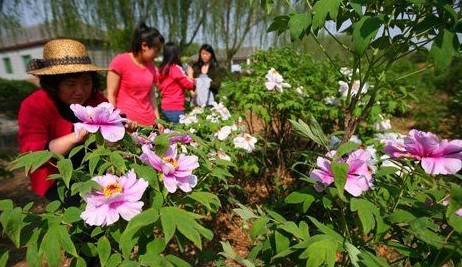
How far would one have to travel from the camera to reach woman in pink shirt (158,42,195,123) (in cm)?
338

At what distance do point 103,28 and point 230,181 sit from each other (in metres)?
8.79

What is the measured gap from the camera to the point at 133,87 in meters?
2.49

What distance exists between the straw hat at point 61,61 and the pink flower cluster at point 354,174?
3.70ft

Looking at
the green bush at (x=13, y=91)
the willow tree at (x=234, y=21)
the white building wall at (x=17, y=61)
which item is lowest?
the white building wall at (x=17, y=61)

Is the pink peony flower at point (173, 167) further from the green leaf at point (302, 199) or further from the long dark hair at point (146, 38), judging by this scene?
the long dark hair at point (146, 38)

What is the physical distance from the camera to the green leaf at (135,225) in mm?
735

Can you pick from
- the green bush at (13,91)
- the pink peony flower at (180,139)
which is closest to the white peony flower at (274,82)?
the pink peony flower at (180,139)

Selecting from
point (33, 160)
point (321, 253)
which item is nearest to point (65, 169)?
point (33, 160)

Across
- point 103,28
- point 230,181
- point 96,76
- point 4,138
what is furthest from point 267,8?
point 103,28

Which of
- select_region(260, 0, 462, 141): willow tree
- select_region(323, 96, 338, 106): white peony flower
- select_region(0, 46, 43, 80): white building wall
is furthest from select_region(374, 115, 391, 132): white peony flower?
select_region(0, 46, 43, 80): white building wall

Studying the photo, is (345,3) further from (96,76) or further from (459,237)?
(96,76)

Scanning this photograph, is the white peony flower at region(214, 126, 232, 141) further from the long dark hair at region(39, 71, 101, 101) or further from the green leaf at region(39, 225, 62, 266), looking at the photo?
the green leaf at region(39, 225, 62, 266)

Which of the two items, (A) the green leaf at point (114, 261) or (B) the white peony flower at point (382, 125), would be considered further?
(B) the white peony flower at point (382, 125)

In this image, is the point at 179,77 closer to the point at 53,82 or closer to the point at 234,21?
the point at 53,82
